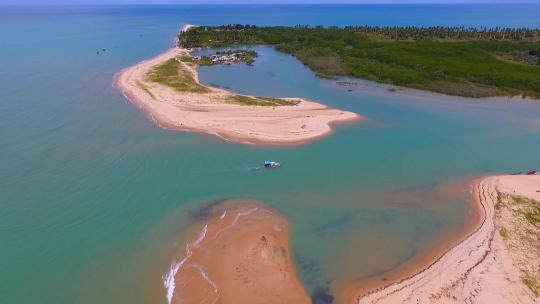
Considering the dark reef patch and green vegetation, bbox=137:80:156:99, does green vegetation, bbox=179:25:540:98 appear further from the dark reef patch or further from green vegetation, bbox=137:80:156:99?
the dark reef patch

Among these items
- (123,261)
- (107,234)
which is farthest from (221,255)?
(107,234)

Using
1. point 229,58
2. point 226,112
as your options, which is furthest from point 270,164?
point 229,58

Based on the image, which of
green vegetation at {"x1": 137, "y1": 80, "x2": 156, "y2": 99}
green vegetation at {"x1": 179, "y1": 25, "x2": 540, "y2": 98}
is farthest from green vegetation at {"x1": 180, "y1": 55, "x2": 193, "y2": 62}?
green vegetation at {"x1": 137, "y1": 80, "x2": 156, "y2": 99}

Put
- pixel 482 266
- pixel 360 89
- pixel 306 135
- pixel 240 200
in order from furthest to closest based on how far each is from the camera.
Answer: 1. pixel 360 89
2. pixel 306 135
3. pixel 240 200
4. pixel 482 266

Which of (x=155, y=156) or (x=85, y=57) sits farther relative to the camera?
(x=85, y=57)

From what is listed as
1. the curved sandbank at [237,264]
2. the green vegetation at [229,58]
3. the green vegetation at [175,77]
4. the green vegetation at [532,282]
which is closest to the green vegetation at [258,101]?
the green vegetation at [175,77]

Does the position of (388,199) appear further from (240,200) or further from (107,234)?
(107,234)
